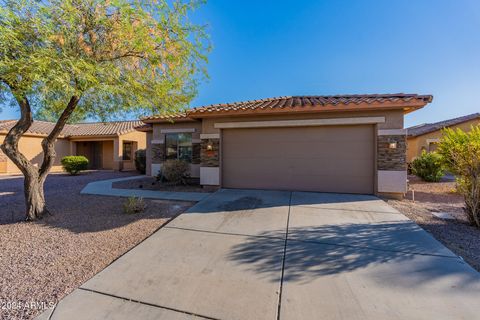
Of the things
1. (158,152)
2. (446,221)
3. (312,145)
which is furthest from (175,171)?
(446,221)

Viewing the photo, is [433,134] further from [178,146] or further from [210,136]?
[178,146]

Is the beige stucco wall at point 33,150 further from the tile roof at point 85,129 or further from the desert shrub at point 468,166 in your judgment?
the desert shrub at point 468,166

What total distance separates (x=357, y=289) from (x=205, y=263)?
2.16m

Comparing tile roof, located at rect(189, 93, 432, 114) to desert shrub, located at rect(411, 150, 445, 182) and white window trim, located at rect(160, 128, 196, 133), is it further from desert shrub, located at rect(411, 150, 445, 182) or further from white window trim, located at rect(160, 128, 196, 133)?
desert shrub, located at rect(411, 150, 445, 182)

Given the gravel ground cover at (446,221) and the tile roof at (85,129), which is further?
the tile roof at (85,129)

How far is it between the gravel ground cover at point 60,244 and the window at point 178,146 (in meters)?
4.44

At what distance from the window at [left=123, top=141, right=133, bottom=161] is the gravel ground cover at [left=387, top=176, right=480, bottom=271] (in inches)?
744

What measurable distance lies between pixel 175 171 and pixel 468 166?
984cm

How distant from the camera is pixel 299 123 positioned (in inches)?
311

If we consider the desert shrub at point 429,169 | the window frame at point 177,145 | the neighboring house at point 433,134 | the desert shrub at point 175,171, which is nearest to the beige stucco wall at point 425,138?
the neighboring house at point 433,134

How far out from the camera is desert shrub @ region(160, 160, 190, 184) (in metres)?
9.69

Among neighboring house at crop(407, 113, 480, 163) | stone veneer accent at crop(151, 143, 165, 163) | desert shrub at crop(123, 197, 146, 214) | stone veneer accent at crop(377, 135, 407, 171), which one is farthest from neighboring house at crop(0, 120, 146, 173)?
neighboring house at crop(407, 113, 480, 163)

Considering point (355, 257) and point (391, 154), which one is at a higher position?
point (391, 154)

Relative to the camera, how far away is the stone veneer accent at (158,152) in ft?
37.7
